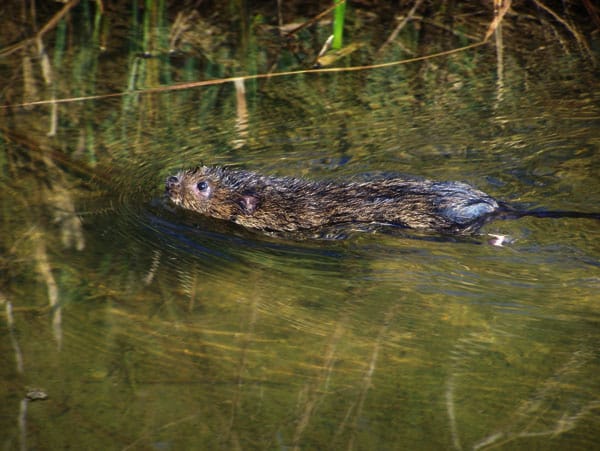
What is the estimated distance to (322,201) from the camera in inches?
203

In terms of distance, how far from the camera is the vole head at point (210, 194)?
17.5ft

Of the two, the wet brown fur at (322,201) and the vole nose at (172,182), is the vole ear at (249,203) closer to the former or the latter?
the wet brown fur at (322,201)

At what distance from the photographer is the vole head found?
5332 mm

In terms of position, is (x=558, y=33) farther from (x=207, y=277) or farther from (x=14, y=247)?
(x=14, y=247)

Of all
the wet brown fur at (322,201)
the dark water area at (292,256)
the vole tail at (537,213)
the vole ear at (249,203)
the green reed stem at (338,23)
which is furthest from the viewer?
the green reed stem at (338,23)

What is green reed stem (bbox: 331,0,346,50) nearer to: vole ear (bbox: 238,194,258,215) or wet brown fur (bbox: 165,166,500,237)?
wet brown fur (bbox: 165,166,500,237)

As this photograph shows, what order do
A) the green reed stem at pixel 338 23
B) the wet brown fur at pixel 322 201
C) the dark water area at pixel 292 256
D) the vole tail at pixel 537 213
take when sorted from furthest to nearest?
the green reed stem at pixel 338 23, the wet brown fur at pixel 322 201, the vole tail at pixel 537 213, the dark water area at pixel 292 256

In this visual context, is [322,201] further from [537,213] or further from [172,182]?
[537,213]

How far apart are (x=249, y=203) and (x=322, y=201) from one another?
456mm

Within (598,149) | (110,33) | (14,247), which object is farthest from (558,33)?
(14,247)

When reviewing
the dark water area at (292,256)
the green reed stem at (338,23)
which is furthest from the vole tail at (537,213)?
the green reed stem at (338,23)

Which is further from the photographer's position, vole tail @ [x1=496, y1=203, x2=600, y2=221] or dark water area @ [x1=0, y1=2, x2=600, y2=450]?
vole tail @ [x1=496, y1=203, x2=600, y2=221]

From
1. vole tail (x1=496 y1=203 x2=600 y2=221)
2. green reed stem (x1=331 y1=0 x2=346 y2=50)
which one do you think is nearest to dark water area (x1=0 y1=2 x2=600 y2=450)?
vole tail (x1=496 y1=203 x2=600 y2=221)

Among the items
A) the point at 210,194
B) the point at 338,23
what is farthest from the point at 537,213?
the point at 338,23
